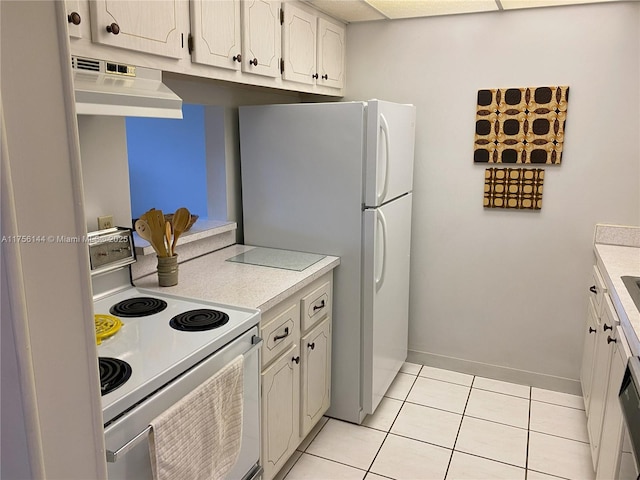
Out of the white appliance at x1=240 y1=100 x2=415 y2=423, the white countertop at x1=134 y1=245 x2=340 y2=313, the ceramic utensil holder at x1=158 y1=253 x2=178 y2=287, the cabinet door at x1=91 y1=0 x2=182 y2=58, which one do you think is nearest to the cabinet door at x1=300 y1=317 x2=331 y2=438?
the white appliance at x1=240 y1=100 x2=415 y2=423

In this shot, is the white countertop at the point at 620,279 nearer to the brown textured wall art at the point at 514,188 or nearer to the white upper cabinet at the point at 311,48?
the brown textured wall art at the point at 514,188

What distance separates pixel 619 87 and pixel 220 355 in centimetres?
244

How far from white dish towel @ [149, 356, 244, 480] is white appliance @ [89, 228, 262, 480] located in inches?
1.1

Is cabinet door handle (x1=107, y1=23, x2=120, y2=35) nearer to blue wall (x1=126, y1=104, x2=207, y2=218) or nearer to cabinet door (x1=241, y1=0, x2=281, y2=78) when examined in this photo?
cabinet door (x1=241, y1=0, x2=281, y2=78)

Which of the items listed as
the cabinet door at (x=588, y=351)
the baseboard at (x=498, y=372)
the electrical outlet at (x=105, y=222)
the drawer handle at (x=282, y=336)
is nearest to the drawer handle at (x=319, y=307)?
the drawer handle at (x=282, y=336)

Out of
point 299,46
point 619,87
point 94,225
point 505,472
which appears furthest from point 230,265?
point 619,87

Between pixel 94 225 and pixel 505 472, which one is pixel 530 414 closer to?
pixel 505 472

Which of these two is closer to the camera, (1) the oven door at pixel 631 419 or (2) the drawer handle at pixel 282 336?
(1) the oven door at pixel 631 419

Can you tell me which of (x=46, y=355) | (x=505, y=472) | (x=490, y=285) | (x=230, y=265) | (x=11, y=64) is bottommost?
(x=505, y=472)

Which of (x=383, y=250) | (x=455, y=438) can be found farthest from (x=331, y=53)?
(x=455, y=438)

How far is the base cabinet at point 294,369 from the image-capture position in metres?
1.99

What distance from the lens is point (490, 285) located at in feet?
10.1

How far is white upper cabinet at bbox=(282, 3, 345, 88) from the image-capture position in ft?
7.88

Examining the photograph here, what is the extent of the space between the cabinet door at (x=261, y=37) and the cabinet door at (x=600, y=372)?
1750 mm
